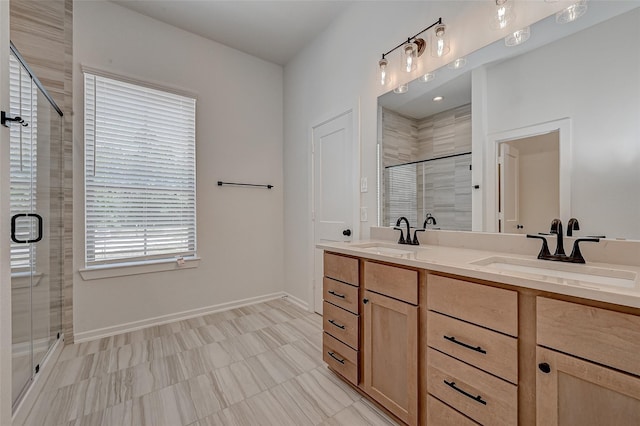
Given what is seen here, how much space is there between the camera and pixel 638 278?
0.97 m

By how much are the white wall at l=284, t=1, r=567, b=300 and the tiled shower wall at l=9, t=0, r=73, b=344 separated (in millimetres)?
2096

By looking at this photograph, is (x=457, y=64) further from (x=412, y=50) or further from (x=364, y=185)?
(x=364, y=185)

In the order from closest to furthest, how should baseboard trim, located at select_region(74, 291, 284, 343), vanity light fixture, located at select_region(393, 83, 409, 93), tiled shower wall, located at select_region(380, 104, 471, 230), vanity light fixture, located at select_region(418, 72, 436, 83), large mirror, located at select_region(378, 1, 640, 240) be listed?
large mirror, located at select_region(378, 1, 640, 240)
tiled shower wall, located at select_region(380, 104, 471, 230)
vanity light fixture, located at select_region(418, 72, 436, 83)
vanity light fixture, located at select_region(393, 83, 409, 93)
baseboard trim, located at select_region(74, 291, 284, 343)

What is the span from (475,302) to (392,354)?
1.89ft

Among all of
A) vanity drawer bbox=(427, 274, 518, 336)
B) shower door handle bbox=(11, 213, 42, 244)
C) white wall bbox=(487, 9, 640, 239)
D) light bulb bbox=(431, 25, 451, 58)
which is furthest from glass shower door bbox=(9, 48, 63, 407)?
white wall bbox=(487, 9, 640, 239)

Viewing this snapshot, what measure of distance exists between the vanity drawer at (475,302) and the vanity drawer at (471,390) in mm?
200

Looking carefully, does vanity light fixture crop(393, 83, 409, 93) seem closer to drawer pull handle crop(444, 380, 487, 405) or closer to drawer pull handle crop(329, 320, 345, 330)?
drawer pull handle crop(329, 320, 345, 330)

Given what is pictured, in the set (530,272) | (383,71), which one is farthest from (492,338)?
(383,71)

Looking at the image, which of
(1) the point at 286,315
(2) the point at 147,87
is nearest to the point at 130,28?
(2) the point at 147,87

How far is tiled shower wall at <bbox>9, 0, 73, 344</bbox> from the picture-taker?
7.02 feet

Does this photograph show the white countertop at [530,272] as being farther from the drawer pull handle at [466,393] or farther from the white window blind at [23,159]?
the white window blind at [23,159]

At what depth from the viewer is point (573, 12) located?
129cm

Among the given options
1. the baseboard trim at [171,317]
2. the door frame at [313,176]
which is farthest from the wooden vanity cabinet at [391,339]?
the baseboard trim at [171,317]

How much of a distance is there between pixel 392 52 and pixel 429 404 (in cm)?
236
